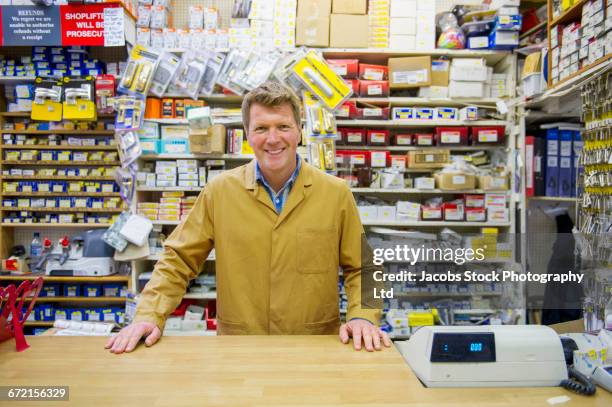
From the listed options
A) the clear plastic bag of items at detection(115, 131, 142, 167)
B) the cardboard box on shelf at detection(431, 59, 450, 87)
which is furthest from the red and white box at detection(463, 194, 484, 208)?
the clear plastic bag of items at detection(115, 131, 142, 167)

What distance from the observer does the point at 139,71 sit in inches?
154

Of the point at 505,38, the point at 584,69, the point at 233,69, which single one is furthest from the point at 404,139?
the point at 233,69

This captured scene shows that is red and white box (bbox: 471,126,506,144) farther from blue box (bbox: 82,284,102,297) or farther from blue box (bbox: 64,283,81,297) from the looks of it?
blue box (bbox: 64,283,81,297)

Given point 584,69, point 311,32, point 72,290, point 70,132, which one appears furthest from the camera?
point 70,132

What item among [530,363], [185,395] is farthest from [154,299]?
[530,363]

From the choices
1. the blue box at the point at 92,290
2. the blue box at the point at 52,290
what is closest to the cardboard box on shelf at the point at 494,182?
the blue box at the point at 92,290

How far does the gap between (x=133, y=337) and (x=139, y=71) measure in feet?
10.6

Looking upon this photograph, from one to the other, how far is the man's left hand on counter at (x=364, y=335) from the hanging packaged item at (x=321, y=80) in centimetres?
274

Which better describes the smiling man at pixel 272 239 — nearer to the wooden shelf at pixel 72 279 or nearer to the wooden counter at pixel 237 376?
the wooden counter at pixel 237 376

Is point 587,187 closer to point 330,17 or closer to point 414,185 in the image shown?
point 414,185

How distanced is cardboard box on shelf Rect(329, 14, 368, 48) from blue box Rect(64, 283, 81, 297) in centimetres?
363

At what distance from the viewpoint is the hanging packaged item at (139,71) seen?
3904 mm

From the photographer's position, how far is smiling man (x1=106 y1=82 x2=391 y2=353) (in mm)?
1717

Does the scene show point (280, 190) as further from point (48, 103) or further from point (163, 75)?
point (48, 103)
